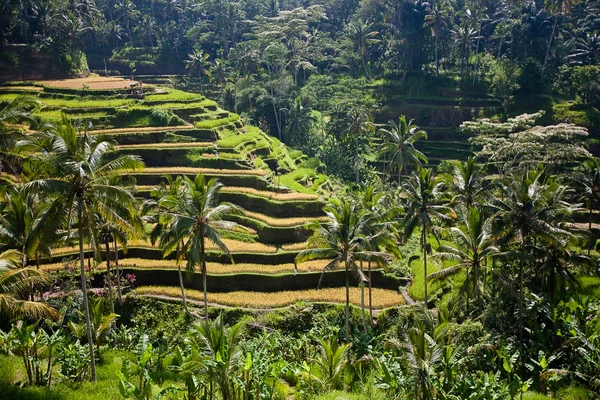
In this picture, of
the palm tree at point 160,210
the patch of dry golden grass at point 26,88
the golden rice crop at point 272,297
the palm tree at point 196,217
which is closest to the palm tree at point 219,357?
the palm tree at point 196,217

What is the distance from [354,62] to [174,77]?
3100 cm

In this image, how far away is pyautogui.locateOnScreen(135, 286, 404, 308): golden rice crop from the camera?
32.7 metres

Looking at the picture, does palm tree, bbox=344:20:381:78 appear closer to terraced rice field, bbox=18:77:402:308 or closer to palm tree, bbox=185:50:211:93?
palm tree, bbox=185:50:211:93

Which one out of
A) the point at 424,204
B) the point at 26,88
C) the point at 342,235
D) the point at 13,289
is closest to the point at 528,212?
the point at 424,204

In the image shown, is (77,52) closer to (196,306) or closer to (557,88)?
(196,306)

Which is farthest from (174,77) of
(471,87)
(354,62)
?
(471,87)

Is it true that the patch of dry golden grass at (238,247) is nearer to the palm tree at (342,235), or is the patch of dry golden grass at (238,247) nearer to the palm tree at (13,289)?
the palm tree at (342,235)

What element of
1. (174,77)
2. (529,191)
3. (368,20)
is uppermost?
(368,20)

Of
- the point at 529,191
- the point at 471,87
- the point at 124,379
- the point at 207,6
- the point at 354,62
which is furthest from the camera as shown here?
the point at 207,6

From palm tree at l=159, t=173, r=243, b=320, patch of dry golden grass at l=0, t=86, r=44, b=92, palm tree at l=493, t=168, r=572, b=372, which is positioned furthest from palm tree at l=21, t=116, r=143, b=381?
patch of dry golden grass at l=0, t=86, r=44, b=92

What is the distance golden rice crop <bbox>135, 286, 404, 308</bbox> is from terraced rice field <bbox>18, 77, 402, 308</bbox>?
0.23 feet

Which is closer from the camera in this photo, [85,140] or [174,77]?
[85,140]

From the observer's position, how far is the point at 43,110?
51.3 meters

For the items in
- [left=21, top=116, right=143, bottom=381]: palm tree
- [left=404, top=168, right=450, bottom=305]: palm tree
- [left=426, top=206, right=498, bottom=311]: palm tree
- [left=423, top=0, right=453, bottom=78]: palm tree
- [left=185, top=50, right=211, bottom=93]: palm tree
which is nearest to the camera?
[left=21, top=116, right=143, bottom=381]: palm tree
